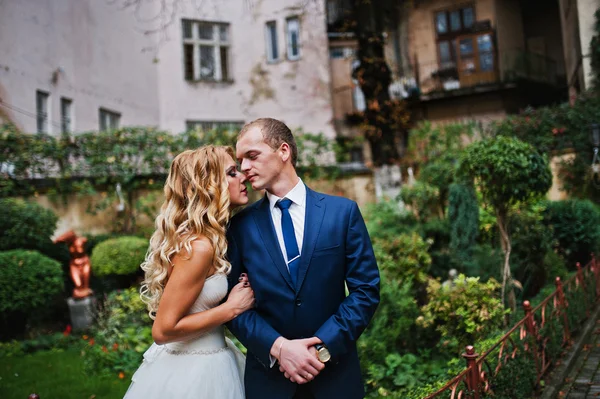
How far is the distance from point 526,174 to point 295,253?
15.1 feet

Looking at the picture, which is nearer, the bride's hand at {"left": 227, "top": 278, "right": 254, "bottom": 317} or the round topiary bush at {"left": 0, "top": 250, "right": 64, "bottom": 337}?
the bride's hand at {"left": 227, "top": 278, "right": 254, "bottom": 317}

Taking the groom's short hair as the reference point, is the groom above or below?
below

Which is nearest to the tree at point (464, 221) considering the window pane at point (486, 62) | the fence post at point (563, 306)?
the fence post at point (563, 306)

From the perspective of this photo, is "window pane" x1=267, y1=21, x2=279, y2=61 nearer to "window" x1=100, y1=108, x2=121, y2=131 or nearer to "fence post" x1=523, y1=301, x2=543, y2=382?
"window" x1=100, y1=108, x2=121, y2=131

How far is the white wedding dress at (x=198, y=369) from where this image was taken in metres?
2.62

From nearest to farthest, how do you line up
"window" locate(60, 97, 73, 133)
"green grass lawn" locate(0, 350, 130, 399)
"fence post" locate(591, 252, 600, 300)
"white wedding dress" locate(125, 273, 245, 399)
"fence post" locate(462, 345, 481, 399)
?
"white wedding dress" locate(125, 273, 245, 399) → "fence post" locate(462, 345, 481, 399) → "green grass lawn" locate(0, 350, 130, 399) → "fence post" locate(591, 252, 600, 300) → "window" locate(60, 97, 73, 133)

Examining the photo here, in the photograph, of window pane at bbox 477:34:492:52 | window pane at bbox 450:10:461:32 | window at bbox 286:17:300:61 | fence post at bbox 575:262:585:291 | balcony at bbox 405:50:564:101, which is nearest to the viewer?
fence post at bbox 575:262:585:291

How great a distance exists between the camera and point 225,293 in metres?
2.68

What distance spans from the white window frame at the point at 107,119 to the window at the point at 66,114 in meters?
1.20

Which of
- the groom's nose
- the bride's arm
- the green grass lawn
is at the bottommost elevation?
the green grass lawn

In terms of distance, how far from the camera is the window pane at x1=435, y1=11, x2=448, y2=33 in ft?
64.8

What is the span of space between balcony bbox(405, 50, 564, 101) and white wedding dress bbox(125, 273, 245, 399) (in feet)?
58.8

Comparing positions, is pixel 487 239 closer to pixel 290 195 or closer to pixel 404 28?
pixel 290 195

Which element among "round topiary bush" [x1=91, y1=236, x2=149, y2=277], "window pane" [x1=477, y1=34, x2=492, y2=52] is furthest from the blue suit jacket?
"window pane" [x1=477, y1=34, x2=492, y2=52]
